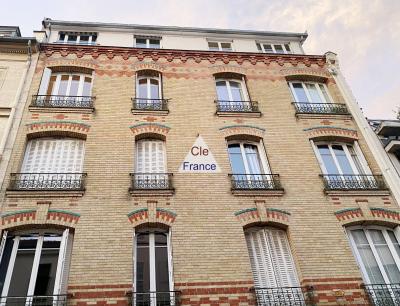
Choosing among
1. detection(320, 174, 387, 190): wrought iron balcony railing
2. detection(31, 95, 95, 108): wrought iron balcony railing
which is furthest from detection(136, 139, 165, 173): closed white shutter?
detection(320, 174, 387, 190): wrought iron balcony railing

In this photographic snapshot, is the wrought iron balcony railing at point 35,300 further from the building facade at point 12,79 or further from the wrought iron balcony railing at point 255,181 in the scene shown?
the wrought iron balcony railing at point 255,181

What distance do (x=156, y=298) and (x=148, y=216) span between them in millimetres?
1977

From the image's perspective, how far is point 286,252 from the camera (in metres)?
8.48

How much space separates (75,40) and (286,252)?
11.7 metres

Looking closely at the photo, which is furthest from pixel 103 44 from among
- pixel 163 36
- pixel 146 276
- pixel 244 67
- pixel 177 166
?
pixel 146 276

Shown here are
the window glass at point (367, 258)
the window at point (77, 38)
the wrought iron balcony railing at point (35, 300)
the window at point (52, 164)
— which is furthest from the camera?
the window at point (77, 38)

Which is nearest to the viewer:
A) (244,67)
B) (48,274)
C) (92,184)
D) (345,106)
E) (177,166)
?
(48,274)

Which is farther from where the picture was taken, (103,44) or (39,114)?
(103,44)

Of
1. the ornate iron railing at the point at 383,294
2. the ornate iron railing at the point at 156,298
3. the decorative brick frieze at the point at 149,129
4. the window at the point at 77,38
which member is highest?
the window at the point at 77,38

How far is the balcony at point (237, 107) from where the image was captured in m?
11.3

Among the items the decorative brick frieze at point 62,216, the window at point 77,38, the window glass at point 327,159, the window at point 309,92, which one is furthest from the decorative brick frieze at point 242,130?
the window at point 77,38

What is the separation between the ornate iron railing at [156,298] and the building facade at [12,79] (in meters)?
4.63

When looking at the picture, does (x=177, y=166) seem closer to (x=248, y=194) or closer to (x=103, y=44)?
(x=248, y=194)

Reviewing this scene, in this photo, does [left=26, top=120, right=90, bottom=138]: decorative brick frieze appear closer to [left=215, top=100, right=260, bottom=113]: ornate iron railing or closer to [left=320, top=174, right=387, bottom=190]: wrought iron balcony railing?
[left=215, top=100, right=260, bottom=113]: ornate iron railing
